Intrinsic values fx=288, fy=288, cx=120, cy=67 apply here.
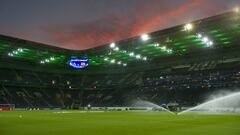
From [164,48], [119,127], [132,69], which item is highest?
[164,48]

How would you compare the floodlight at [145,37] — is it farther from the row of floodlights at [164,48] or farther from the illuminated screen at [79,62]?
the illuminated screen at [79,62]

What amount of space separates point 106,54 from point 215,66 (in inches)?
1059

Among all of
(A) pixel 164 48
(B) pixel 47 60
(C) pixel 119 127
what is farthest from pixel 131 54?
(C) pixel 119 127

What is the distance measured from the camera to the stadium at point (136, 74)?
187ft

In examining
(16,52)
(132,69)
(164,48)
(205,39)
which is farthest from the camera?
(132,69)

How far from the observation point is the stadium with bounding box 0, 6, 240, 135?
187 ft

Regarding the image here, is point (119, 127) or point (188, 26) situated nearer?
point (119, 127)

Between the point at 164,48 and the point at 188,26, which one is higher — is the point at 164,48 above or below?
below

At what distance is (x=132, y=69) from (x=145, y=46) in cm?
2244

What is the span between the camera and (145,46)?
2586 inches

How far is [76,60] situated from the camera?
81.6 meters

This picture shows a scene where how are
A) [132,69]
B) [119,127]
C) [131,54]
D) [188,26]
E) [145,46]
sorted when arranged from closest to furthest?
[119,127] < [188,26] < [145,46] < [131,54] < [132,69]

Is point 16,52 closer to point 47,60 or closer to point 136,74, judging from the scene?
point 47,60

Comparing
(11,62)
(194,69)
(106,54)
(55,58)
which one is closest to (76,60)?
(55,58)
